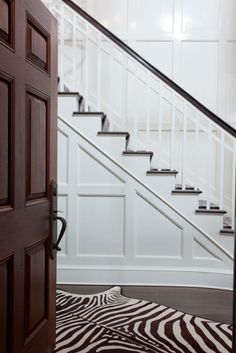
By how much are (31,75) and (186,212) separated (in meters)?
2.57

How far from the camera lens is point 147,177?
4043mm

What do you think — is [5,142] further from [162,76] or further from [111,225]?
[162,76]

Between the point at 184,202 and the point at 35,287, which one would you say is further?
the point at 184,202

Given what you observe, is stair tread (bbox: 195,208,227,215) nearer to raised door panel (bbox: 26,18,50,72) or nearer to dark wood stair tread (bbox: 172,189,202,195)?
dark wood stair tread (bbox: 172,189,202,195)

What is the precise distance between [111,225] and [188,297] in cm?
102

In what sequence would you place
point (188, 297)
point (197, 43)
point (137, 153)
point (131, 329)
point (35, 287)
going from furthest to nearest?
point (197, 43) → point (137, 153) → point (188, 297) → point (131, 329) → point (35, 287)

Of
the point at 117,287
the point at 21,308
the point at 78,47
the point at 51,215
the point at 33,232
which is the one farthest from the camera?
the point at 78,47

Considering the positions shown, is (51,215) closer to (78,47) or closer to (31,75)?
(31,75)

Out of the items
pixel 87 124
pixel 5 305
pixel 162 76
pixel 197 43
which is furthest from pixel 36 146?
pixel 197 43

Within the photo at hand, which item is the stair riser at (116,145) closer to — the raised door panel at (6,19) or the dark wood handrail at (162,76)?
the dark wood handrail at (162,76)

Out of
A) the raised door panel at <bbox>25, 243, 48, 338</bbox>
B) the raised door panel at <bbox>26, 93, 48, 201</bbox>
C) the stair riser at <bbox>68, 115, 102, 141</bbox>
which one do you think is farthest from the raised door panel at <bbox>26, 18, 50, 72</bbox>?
the stair riser at <bbox>68, 115, 102, 141</bbox>

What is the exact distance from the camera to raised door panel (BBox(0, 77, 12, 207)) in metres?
1.53

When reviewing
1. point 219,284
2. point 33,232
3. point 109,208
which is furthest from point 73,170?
point 33,232

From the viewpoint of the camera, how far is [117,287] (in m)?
3.91
